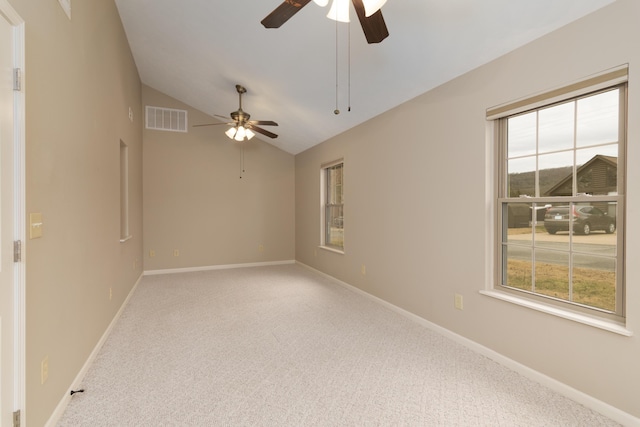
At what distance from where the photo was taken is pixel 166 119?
5926mm

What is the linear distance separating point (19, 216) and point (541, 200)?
3161mm

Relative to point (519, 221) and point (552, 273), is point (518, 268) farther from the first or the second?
point (519, 221)

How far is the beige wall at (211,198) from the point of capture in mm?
5879

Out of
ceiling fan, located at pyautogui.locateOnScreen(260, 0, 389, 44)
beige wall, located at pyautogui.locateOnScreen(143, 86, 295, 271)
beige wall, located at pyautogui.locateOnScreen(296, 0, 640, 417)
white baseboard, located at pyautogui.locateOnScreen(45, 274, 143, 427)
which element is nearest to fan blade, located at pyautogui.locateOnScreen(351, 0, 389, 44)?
ceiling fan, located at pyautogui.locateOnScreen(260, 0, 389, 44)

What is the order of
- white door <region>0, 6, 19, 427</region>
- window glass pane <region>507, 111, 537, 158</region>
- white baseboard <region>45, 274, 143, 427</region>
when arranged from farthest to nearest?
window glass pane <region>507, 111, 537, 158</region>
white baseboard <region>45, 274, 143, 427</region>
white door <region>0, 6, 19, 427</region>

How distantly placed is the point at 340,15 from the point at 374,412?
7.50 feet

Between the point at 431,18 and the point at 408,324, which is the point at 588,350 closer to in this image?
the point at 408,324

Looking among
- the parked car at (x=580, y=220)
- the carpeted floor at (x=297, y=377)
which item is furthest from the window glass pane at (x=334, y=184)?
the parked car at (x=580, y=220)

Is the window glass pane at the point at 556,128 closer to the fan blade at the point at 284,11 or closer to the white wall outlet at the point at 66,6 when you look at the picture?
the fan blade at the point at 284,11

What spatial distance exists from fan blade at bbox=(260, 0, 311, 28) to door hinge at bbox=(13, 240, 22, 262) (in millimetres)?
1646

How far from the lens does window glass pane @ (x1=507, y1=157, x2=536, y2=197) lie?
8.05ft

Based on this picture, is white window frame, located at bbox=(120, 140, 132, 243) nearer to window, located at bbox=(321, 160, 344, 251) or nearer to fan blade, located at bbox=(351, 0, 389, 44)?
window, located at bbox=(321, 160, 344, 251)

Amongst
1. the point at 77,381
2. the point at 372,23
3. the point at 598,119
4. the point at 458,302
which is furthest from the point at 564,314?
the point at 77,381

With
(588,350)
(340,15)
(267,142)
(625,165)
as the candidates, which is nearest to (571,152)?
(625,165)
